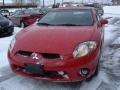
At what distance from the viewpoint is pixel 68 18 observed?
6.42m

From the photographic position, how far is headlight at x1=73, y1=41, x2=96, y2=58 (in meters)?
4.73

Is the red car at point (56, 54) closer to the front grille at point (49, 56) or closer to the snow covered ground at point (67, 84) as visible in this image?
the front grille at point (49, 56)

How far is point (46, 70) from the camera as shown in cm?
465

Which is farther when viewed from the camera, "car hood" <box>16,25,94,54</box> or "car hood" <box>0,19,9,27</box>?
"car hood" <box>0,19,9,27</box>

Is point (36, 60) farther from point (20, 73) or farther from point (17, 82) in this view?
point (17, 82)

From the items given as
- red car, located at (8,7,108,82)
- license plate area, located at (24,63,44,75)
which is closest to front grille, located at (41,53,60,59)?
red car, located at (8,7,108,82)

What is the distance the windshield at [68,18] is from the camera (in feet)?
20.3

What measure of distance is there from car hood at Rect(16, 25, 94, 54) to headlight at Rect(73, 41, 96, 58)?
0.26 ft

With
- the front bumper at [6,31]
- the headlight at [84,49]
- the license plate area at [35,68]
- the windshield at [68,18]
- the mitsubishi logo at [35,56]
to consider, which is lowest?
the front bumper at [6,31]

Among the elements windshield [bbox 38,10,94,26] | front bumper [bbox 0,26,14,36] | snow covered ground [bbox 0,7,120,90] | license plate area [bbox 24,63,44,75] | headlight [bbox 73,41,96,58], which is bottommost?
snow covered ground [bbox 0,7,120,90]

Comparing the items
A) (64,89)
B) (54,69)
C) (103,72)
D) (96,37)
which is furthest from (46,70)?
(103,72)

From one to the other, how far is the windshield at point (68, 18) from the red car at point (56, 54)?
53 cm

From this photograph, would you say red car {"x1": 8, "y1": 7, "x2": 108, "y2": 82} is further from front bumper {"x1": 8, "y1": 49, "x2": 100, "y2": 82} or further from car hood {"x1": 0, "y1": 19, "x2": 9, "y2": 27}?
car hood {"x1": 0, "y1": 19, "x2": 9, "y2": 27}

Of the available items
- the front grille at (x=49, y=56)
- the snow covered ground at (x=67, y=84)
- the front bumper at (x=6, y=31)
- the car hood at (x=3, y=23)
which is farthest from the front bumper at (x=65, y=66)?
the car hood at (x=3, y=23)
